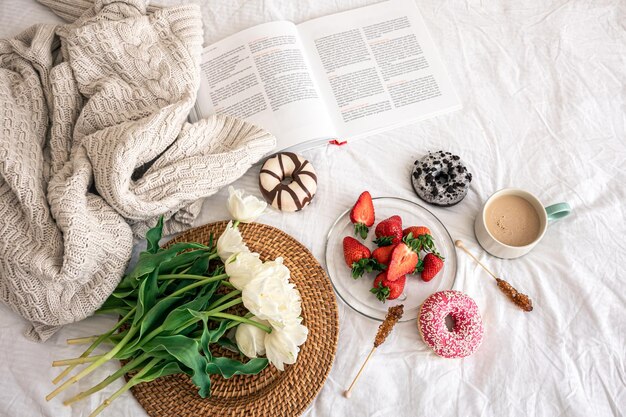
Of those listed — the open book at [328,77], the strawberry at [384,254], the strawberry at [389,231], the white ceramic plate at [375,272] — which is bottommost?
the white ceramic plate at [375,272]

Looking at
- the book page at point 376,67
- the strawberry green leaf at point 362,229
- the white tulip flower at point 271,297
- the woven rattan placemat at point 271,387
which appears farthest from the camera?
the book page at point 376,67

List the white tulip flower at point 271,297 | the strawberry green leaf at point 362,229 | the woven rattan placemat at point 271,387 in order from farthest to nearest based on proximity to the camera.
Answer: the strawberry green leaf at point 362,229 < the woven rattan placemat at point 271,387 < the white tulip flower at point 271,297

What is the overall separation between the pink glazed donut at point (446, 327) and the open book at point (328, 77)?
0.34 m

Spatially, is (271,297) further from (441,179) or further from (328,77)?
(328,77)

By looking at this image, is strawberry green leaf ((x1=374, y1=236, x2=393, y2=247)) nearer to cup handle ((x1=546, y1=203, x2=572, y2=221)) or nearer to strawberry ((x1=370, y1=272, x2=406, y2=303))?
strawberry ((x1=370, y1=272, x2=406, y2=303))

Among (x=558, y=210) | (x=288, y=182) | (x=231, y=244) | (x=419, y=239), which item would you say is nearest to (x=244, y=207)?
(x=231, y=244)

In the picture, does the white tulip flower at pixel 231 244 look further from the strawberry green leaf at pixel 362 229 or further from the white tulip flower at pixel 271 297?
the strawberry green leaf at pixel 362 229

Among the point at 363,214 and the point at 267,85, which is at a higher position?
the point at 267,85

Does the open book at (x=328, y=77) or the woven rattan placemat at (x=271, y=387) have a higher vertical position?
the open book at (x=328, y=77)

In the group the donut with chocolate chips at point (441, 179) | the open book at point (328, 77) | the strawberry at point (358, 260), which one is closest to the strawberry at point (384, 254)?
the strawberry at point (358, 260)

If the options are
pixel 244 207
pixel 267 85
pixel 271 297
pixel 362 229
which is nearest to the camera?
pixel 271 297

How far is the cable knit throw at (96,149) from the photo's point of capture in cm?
71

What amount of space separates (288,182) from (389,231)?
0.20m

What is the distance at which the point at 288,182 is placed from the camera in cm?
85
